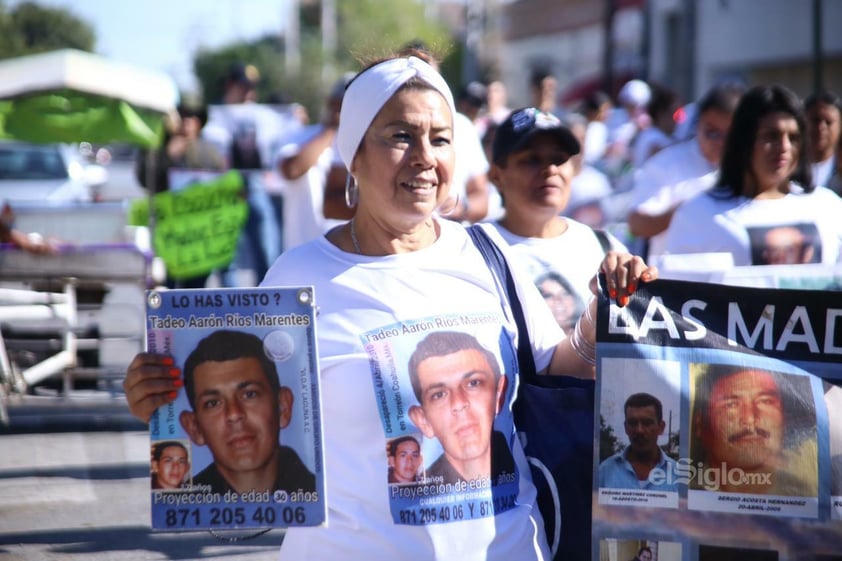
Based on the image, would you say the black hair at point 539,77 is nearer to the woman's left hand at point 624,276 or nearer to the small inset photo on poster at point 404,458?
the woman's left hand at point 624,276

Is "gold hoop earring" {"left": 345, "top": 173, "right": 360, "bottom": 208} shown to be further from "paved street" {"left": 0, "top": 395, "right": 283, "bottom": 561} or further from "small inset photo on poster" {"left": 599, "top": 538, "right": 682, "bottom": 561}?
"paved street" {"left": 0, "top": 395, "right": 283, "bottom": 561}

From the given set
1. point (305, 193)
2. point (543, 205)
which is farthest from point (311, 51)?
point (543, 205)

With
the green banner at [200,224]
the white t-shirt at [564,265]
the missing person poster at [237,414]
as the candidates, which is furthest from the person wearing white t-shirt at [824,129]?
the missing person poster at [237,414]

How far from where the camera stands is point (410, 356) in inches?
114

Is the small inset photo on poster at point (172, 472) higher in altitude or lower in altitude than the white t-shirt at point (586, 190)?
lower

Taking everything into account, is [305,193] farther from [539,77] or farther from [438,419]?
[438,419]

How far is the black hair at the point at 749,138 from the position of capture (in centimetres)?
532

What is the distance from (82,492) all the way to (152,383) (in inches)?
185

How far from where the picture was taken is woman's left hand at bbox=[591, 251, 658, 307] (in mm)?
3077

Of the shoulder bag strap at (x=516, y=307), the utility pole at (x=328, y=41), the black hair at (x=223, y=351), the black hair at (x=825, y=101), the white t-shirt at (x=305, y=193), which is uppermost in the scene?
the utility pole at (x=328, y=41)

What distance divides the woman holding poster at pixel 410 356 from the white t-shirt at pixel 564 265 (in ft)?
4.94

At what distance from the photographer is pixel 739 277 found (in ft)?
12.8

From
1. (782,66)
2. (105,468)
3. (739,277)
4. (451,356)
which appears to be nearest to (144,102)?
(105,468)

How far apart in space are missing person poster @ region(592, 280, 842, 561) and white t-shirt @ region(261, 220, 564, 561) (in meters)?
0.23
